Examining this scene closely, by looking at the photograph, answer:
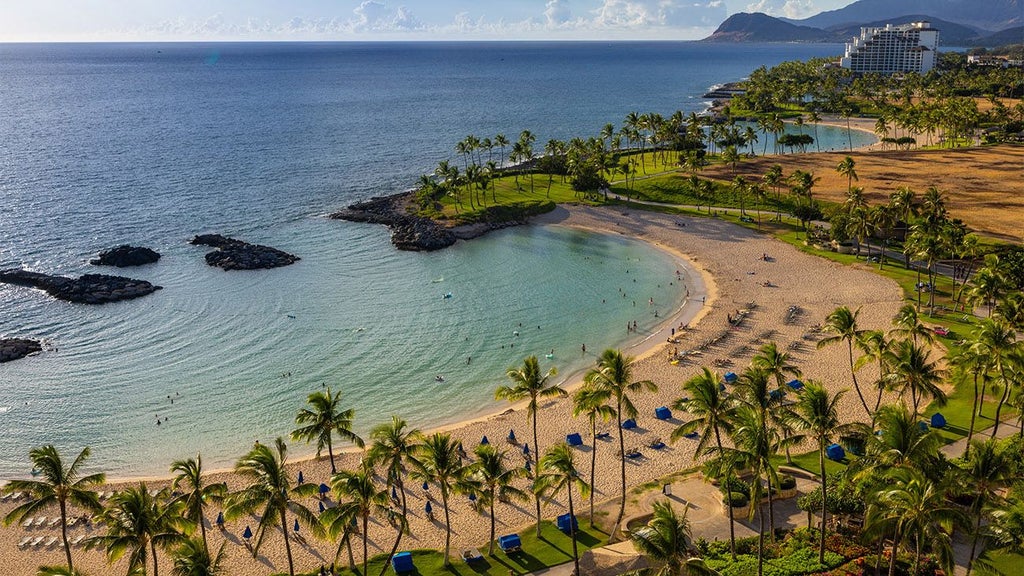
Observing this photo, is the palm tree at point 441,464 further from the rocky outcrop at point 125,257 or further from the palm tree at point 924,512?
the rocky outcrop at point 125,257

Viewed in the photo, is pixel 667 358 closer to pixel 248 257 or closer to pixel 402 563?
Answer: pixel 402 563

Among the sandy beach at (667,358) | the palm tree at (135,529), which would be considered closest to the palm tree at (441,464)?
the sandy beach at (667,358)

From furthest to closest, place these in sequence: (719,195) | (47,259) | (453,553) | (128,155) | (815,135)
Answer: (815,135)
(128,155)
(719,195)
(47,259)
(453,553)

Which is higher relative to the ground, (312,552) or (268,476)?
(268,476)

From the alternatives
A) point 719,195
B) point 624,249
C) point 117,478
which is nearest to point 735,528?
point 117,478

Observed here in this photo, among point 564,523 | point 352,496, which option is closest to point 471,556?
point 564,523

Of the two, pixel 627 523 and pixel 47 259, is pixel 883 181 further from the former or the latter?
pixel 47 259

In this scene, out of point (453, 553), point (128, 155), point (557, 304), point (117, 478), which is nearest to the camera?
point (453, 553)
